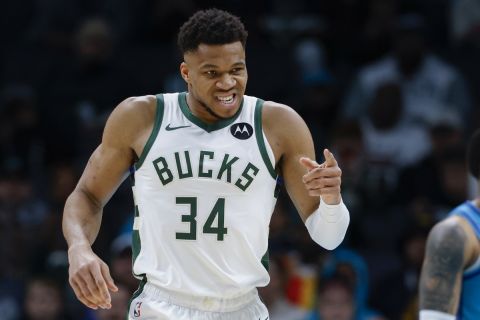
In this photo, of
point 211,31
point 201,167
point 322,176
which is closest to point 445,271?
point 322,176

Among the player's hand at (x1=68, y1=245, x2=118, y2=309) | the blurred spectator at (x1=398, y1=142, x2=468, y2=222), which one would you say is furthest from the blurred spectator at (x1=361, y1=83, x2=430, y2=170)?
the player's hand at (x1=68, y1=245, x2=118, y2=309)

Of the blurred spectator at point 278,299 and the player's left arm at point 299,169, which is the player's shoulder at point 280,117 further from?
the blurred spectator at point 278,299

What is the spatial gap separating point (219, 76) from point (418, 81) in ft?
22.1

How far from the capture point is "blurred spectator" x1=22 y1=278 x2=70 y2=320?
967 cm

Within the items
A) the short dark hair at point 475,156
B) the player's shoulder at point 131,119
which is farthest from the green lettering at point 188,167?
the short dark hair at point 475,156

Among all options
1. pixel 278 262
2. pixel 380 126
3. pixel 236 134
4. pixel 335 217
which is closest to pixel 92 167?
Answer: pixel 236 134

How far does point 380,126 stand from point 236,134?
6056 millimetres

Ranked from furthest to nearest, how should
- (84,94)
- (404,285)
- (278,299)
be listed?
(84,94)
(404,285)
(278,299)

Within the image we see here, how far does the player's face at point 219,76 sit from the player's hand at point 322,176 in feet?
1.84

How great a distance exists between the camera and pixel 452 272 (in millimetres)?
5996

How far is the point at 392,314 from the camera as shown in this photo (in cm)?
958

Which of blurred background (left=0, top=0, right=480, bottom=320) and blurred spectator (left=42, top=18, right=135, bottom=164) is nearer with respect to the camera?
blurred background (left=0, top=0, right=480, bottom=320)

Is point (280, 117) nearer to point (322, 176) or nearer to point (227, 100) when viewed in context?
point (227, 100)

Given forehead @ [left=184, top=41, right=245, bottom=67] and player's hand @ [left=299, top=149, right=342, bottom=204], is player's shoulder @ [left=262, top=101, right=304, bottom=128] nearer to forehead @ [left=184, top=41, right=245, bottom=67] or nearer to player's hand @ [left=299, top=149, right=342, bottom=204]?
forehead @ [left=184, top=41, right=245, bottom=67]
